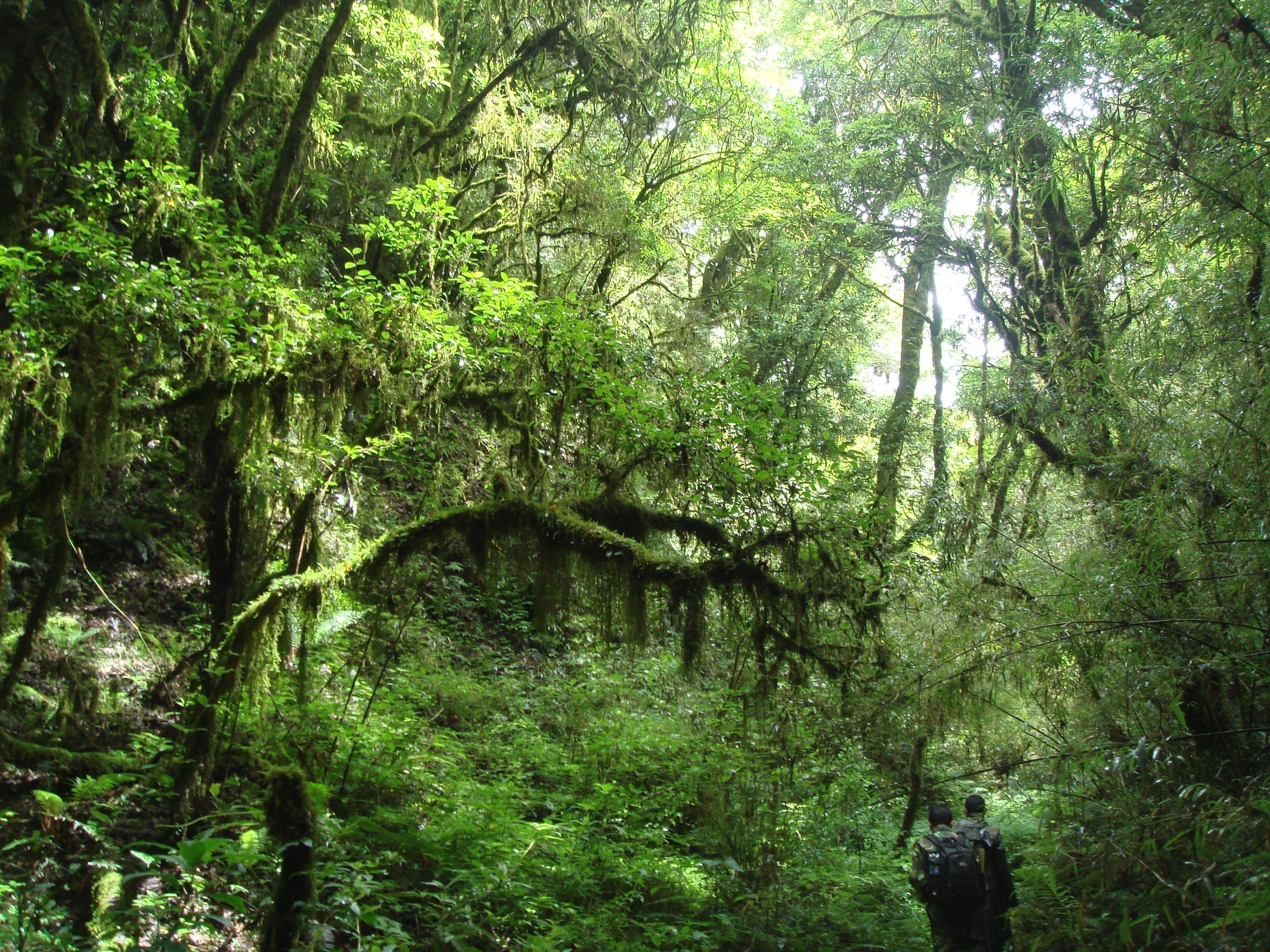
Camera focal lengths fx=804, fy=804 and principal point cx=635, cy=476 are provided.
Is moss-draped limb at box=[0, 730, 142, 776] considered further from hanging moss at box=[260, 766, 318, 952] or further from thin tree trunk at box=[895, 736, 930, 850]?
thin tree trunk at box=[895, 736, 930, 850]

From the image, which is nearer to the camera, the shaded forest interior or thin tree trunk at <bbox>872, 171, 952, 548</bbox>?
the shaded forest interior

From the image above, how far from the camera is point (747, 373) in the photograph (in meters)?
14.0

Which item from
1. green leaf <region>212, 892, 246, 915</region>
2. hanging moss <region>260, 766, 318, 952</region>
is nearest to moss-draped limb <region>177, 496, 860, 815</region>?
hanging moss <region>260, 766, 318, 952</region>

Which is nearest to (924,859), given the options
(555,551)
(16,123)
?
(555,551)

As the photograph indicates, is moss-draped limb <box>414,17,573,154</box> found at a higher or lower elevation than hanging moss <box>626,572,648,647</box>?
higher

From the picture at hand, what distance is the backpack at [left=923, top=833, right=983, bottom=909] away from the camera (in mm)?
5254

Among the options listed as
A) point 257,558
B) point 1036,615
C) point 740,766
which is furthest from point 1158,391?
point 257,558

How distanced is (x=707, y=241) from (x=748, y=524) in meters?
11.0

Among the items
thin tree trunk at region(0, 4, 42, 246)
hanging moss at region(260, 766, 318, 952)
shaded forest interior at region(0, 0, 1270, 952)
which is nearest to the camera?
hanging moss at region(260, 766, 318, 952)

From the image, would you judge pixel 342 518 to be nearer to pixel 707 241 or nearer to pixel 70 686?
pixel 70 686

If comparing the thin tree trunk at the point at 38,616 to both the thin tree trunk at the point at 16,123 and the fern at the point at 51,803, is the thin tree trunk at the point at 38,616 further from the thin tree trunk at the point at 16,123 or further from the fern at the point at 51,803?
the thin tree trunk at the point at 16,123

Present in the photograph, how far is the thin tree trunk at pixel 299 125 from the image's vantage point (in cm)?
684

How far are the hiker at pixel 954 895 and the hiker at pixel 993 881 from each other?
3 centimetres

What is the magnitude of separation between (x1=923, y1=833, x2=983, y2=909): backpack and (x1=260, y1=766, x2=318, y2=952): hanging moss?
3990 millimetres
